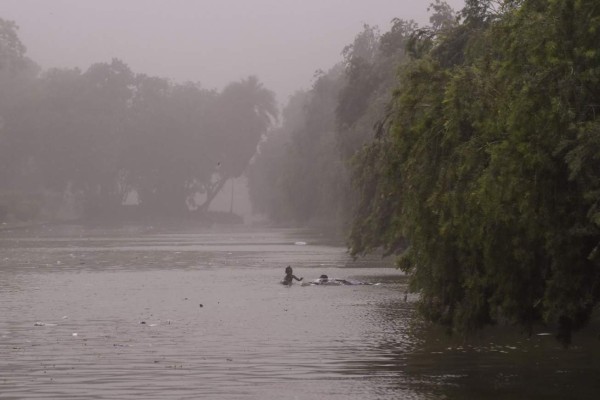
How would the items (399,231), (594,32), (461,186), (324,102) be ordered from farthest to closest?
(324,102) < (399,231) < (461,186) < (594,32)

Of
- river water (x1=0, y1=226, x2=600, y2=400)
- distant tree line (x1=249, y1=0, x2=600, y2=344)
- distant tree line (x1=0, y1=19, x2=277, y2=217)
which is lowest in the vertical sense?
river water (x1=0, y1=226, x2=600, y2=400)

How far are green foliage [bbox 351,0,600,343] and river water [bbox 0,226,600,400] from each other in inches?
39.9

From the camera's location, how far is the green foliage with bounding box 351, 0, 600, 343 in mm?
15359

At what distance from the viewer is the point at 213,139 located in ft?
477

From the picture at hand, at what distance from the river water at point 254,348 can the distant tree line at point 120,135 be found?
96604mm

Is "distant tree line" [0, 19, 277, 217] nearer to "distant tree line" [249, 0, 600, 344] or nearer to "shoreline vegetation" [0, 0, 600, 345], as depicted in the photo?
"shoreline vegetation" [0, 0, 600, 345]

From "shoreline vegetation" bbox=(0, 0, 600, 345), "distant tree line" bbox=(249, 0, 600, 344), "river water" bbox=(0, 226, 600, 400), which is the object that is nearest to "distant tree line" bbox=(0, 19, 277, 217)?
"river water" bbox=(0, 226, 600, 400)

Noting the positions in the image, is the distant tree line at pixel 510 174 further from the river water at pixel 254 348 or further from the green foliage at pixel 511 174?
the river water at pixel 254 348

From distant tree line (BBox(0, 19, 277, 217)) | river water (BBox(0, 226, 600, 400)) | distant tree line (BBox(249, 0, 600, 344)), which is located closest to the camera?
distant tree line (BBox(249, 0, 600, 344))

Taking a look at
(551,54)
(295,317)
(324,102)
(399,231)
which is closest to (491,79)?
(551,54)

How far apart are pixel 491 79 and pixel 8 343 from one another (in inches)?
379

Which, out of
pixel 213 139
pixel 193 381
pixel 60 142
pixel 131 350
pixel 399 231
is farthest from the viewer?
pixel 213 139

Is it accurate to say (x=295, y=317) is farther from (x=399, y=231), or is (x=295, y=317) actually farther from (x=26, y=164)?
(x=26, y=164)

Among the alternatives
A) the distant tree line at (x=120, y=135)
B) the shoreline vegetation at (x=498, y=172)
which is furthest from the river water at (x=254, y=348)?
the distant tree line at (x=120, y=135)
